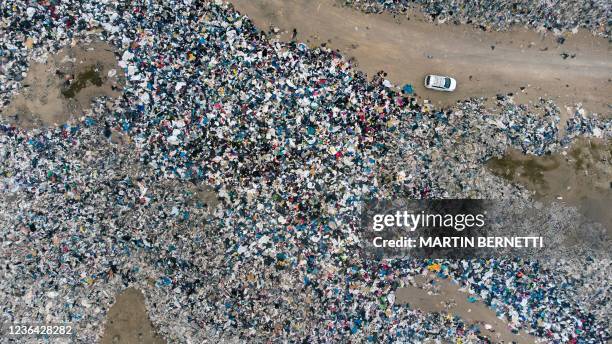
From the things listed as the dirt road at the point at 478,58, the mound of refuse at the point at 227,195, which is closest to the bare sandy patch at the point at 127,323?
the mound of refuse at the point at 227,195

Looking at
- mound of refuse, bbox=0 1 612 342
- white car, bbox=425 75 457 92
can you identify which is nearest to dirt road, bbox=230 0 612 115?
white car, bbox=425 75 457 92

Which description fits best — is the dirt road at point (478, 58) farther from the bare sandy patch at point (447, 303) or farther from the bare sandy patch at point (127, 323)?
the bare sandy patch at point (127, 323)

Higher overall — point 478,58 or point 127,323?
point 478,58

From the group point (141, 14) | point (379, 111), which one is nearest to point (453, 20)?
point (379, 111)


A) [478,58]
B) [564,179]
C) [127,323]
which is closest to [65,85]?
[127,323]

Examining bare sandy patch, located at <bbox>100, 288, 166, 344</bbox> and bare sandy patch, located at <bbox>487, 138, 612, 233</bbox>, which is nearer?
bare sandy patch, located at <bbox>100, 288, 166, 344</bbox>

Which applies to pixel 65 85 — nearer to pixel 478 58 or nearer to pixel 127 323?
pixel 127 323

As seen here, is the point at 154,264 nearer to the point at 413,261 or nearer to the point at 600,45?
the point at 413,261

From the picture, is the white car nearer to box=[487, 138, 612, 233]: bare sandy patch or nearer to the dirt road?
the dirt road
